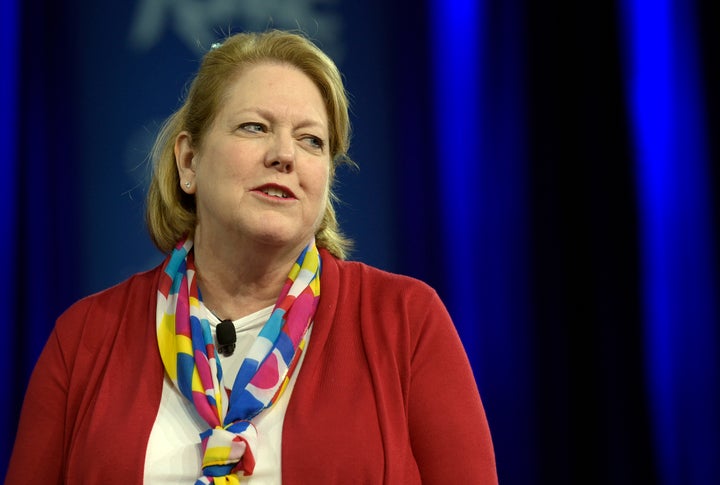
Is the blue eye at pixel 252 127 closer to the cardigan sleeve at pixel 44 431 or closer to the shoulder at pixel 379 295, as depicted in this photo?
the shoulder at pixel 379 295

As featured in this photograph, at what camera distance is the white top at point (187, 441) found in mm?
1377

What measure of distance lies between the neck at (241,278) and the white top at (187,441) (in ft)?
0.40

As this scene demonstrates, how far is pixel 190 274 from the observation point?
1.60m

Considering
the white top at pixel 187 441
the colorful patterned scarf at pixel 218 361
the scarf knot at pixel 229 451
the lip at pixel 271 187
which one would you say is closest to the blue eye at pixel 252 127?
the lip at pixel 271 187

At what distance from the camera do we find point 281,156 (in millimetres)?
1476

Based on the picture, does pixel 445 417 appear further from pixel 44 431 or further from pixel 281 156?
pixel 44 431

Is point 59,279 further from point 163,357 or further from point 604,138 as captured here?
point 604,138

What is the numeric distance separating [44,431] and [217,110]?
2.06ft

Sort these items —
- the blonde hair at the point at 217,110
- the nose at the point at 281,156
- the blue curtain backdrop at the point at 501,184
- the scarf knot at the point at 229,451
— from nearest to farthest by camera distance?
the scarf knot at the point at 229,451, the nose at the point at 281,156, the blonde hair at the point at 217,110, the blue curtain backdrop at the point at 501,184

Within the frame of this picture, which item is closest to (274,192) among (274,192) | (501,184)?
(274,192)

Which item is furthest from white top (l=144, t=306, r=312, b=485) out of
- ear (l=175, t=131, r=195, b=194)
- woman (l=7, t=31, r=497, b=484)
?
ear (l=175, t=131, r=195, b=194)

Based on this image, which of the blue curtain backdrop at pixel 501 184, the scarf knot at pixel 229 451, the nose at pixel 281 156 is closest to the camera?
the scarf knot at pixel 229 451

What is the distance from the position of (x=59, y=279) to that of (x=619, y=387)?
159 cm

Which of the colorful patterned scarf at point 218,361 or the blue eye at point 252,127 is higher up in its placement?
the blue eye at point 252,127
